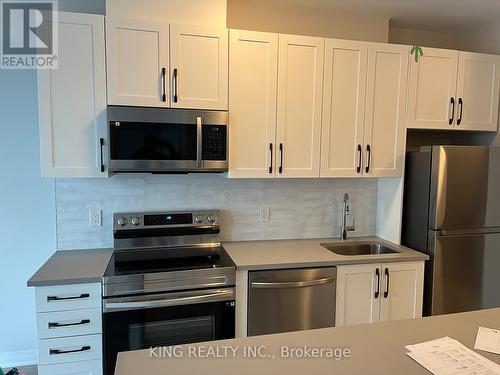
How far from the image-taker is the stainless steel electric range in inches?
80.1

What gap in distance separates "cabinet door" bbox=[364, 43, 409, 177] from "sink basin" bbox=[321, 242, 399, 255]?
1.86 ft

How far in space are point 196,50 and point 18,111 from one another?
1.39m

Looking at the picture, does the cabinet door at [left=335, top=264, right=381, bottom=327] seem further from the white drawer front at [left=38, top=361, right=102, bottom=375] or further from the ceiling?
the ceiling

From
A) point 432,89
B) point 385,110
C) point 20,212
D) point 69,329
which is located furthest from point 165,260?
point 432,89

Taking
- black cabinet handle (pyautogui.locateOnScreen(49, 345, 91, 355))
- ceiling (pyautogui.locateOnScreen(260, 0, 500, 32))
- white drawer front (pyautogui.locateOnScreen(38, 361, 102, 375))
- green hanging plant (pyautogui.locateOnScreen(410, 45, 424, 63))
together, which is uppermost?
ceiling (pyautogui.locateOnScreen(260, 0, 500, 32))

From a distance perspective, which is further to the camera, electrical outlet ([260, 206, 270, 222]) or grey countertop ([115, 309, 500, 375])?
electrical outlet ([260, 206, 270, 222])

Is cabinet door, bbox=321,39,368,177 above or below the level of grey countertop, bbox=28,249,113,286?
above

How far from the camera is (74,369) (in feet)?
6.59

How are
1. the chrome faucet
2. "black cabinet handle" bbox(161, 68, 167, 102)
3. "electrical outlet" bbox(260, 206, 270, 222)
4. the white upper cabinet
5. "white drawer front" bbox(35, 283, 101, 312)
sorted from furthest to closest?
the chrome faucet
"electrical outlet" bbox(260, 206, 270, 222)
the white upper cabinet
"black cabinet handle" bbox(161, 68, 167, 102)
"white drawer front" bbox(35, 283, 101, 312)

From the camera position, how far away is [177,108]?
2.31m

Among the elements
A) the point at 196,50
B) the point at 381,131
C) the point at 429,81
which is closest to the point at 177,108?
the point at 196,50

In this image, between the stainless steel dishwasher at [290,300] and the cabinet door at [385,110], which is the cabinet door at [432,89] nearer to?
the cabinet door at [385,110]

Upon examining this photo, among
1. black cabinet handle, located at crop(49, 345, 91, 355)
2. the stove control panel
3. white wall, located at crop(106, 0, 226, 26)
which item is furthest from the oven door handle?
white wall, located at crop(106, 0, 226, 26)

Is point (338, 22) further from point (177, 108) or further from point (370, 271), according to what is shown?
point (370, 271)
